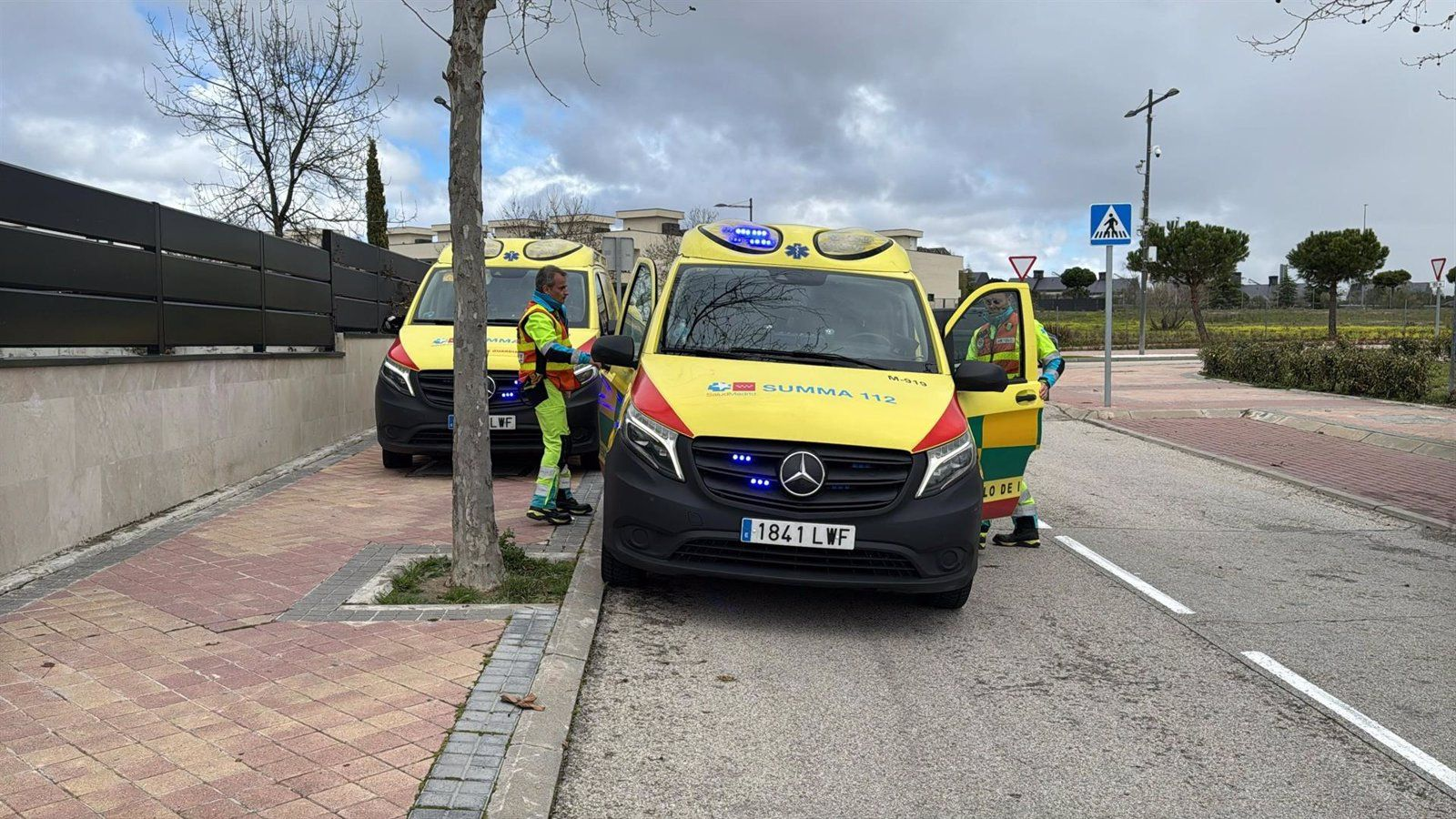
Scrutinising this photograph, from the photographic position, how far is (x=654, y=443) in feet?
18.1

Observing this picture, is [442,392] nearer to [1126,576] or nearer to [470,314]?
[470,314]

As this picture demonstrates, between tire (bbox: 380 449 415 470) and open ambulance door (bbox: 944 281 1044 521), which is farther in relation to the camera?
tire (bbox: 380 449 415 470)

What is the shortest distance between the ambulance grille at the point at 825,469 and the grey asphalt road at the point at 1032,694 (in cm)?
Result: 71

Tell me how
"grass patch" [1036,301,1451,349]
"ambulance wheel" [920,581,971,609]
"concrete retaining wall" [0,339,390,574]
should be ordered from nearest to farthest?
"ambulance wheel" [920,581,971,609] < "concrete retaining wall" [0,339,390,574] < "grass patch" [1036,301,1451,349]

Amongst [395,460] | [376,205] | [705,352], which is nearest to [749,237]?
[705,352]

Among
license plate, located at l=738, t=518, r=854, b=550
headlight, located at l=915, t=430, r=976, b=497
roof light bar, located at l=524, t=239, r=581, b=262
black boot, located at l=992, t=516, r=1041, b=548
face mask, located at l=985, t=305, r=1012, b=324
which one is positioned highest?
roof light bar, located at l=524, t=239, r=581, b=262

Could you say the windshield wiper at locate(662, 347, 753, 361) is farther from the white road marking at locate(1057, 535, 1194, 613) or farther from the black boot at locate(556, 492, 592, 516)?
the white road marking at locate(1057, 535, 1194, 613)

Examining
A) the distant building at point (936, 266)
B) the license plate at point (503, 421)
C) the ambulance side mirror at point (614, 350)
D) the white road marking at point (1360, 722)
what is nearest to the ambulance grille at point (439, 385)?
the license plate at point (503, 421)

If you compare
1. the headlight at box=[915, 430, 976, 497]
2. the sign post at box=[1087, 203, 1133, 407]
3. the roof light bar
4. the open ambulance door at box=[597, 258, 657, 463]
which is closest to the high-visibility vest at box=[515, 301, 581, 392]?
the open ambulance door at box=[597, 258, 657, 463]

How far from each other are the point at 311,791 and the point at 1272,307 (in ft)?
205

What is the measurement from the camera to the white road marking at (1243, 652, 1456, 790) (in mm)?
4043

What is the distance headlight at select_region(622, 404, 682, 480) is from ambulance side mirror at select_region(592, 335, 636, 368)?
78 cm

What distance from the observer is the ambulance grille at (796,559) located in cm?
535

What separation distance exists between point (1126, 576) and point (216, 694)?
5.24 meters
